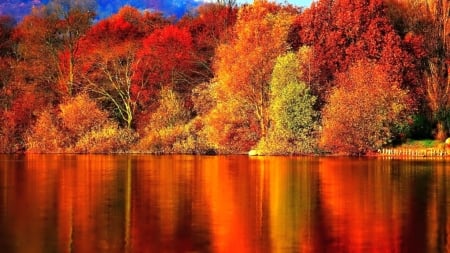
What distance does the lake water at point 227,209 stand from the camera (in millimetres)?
18500

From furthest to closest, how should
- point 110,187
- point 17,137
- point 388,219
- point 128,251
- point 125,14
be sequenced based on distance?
1. point 125,14
2. point 17,137
3. point 110,187
4. point 388,219
5. point 128,251

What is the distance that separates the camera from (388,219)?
22.4 m

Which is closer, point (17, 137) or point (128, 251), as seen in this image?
point (128, 251)

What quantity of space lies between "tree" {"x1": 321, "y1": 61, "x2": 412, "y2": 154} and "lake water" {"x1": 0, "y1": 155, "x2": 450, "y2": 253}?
12.8 metres

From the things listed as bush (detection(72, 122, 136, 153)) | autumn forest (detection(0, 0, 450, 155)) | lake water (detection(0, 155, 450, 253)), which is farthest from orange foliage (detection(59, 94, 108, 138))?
lake water (detection(0, 155, 450, 253))

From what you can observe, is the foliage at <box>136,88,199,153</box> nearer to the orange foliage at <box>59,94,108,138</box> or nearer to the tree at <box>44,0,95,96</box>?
the orange foliage at <box>59,94,108,138</box>

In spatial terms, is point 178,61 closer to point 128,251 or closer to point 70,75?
point 70,75

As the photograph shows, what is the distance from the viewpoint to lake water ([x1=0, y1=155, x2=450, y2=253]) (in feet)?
60.7

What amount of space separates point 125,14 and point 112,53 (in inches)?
515

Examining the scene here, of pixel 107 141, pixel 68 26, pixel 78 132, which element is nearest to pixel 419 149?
pixel 107 141

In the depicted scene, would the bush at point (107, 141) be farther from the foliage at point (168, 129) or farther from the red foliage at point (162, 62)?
the red foliage at point (162, 62)

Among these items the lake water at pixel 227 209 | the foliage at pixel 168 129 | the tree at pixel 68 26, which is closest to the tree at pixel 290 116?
the foliage at pixel 168 129

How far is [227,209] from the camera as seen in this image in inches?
Answer: 979

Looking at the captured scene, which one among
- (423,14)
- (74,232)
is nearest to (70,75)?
(423,14)
